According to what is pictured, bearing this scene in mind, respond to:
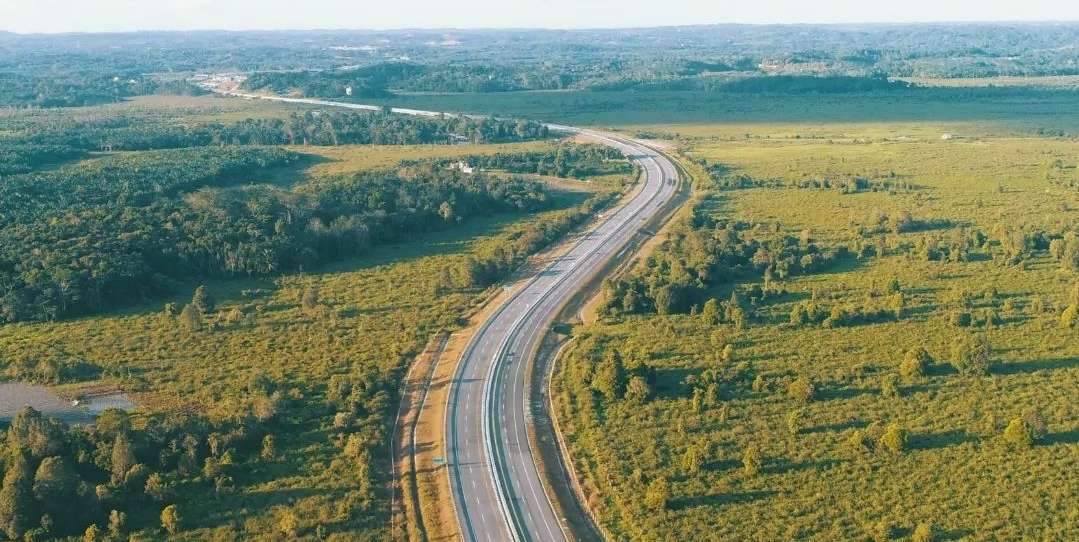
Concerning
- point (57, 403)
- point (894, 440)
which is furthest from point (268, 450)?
point (894, 440)

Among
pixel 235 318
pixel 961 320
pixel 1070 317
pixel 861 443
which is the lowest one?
pixel 861 443

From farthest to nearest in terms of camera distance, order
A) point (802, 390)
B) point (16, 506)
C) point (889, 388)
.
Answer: point (889, 388) → point (802, 390) → point (16, 506)

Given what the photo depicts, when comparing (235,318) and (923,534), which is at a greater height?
(235,318)

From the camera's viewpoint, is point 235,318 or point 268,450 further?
point 235,318

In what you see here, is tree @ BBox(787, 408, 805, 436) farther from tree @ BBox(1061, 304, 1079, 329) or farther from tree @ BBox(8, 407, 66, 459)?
tree @ BBox(8, 407, 66, 459)

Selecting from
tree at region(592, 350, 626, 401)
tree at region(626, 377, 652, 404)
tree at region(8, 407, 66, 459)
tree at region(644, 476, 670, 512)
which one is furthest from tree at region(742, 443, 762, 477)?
tree at region(8, 407, 66, 459)

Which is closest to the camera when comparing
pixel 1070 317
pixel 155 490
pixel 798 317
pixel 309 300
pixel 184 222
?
pixel 155 490

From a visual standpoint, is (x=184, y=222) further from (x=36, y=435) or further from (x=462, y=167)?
(x=462, y=167)
